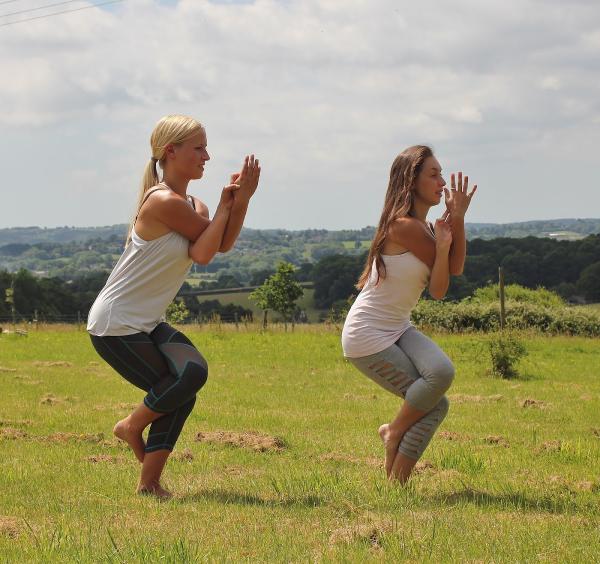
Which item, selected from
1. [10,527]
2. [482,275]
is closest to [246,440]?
[10,527]

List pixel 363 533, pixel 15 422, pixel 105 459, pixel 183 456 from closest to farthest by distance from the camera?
pixel 363 533 < pixel 105 459 < pixel 183 456 < pixel 15 422

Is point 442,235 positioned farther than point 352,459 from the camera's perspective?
No

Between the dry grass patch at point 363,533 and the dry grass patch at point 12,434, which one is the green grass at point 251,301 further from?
the dry grass patch at point 363,533

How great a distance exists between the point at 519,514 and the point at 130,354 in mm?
2316

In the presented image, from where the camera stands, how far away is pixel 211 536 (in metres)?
4.23

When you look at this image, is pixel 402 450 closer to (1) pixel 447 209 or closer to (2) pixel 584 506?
(2) pixel 584 506

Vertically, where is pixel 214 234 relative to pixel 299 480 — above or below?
above

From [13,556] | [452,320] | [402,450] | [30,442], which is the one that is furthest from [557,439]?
[452,320]

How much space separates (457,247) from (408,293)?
1.34 ft

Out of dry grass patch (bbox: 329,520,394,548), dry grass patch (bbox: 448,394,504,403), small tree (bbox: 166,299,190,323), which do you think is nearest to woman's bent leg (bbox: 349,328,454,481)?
dry grass patch (bbox: 329,520,394,548)

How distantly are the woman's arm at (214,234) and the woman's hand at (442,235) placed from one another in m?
1.25

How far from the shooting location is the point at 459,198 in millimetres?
5547

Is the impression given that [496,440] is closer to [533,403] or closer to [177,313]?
[533,403]

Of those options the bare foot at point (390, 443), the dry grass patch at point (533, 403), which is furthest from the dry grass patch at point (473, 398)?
the bare foot at point (390, 443)
